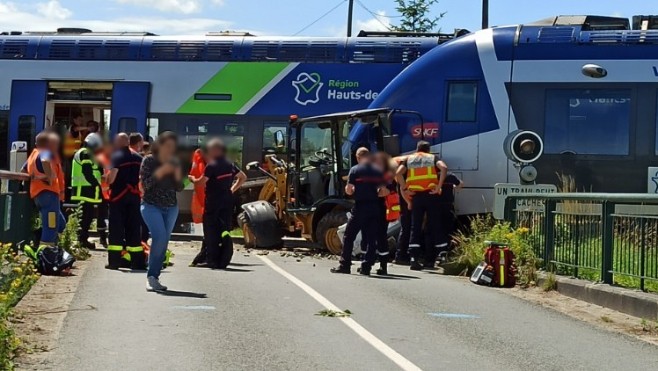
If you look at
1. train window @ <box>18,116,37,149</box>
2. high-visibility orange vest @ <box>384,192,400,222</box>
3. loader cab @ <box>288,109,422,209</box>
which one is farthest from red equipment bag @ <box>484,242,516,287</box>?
train window @ <box>18,116,37,149</box>

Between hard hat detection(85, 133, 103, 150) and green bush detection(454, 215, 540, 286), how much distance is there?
459 inches

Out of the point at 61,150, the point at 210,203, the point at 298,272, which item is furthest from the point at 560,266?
the point at 61,150

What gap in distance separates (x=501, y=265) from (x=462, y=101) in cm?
489

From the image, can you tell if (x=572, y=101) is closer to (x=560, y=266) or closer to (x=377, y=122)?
(x=377, y=122)

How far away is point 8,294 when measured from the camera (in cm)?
834

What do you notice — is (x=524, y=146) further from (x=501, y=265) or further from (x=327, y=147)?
(x=327, y=147)

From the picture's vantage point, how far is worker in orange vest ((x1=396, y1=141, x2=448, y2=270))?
1622cm

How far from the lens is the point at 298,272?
15.3 m

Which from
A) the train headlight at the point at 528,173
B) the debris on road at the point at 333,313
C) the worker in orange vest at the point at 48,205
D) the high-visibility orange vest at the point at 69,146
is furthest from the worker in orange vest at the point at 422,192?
the high-visibility orange vest at the point at 69,146

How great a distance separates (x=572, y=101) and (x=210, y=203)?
23.1 ft

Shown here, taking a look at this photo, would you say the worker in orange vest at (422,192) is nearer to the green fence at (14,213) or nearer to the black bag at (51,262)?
the black bag at (51,262)

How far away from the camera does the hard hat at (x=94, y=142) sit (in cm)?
347

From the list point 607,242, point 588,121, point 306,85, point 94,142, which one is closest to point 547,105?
point 588,121

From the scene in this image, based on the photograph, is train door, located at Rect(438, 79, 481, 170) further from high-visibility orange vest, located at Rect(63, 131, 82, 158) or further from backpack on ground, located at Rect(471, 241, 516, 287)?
high-visibility orange vest, located at Rect(63, 131, 82, 158)
